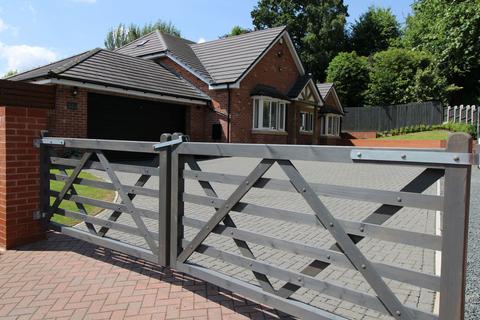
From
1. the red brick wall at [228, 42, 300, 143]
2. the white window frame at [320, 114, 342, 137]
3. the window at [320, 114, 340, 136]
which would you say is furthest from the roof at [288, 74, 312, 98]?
the white window frame at [320, 114, 342, 137]

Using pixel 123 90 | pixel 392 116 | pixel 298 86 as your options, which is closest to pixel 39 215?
pixel 123 90

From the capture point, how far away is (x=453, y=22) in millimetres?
27078

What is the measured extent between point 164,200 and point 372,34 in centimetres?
5072

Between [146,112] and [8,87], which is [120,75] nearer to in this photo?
[146,112]

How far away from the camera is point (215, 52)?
22.4m

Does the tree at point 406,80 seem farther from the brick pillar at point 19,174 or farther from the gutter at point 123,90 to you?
the brick pillar at point 19,174

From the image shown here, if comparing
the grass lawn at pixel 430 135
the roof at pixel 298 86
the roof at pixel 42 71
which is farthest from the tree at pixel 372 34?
the roof at pixel 42 71

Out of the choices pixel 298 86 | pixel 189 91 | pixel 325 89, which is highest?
pixel 325 89

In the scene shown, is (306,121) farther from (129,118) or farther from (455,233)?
(455,233)

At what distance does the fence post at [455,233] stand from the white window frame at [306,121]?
2310 cm

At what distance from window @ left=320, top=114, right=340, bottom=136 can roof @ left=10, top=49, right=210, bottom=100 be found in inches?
494

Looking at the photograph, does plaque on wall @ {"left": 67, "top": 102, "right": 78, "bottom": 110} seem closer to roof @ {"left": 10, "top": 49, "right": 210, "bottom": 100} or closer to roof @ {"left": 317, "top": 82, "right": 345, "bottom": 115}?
roof @ {"left": 10, "top": 49, "right": 210, "bottom": 100}

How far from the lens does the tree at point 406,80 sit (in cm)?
3016

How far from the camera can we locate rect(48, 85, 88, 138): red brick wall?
43.5 feet
